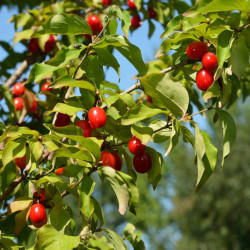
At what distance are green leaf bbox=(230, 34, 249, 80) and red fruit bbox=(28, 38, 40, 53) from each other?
170 centimetres

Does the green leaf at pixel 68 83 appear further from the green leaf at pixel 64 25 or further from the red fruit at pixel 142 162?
the red fruit at pixel 142 162

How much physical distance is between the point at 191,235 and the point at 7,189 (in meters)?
30.9

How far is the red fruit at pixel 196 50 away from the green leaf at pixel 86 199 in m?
0.58

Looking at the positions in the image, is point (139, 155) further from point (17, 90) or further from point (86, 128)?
point (17, 90)

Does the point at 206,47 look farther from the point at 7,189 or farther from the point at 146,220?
the point at 146,220

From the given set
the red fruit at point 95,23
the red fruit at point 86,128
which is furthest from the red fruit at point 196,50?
the red fruit at point 95,23

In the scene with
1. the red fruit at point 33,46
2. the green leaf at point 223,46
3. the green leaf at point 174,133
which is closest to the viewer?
the green leaf at point 174,133

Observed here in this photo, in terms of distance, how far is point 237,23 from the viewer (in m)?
1.47

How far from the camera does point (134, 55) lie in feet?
5.01

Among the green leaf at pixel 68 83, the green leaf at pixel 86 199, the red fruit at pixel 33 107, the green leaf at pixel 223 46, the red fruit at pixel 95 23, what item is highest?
the green leaf at pixel 68 83

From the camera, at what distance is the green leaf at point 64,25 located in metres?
1.49

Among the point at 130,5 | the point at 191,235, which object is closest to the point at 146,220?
the point at 191,235

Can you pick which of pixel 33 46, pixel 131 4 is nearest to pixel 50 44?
pixel 33 46

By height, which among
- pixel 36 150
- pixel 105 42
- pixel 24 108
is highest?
pixel 105 42
